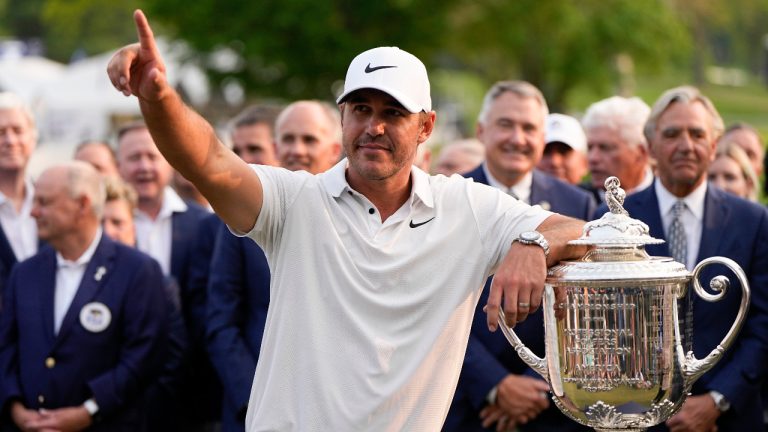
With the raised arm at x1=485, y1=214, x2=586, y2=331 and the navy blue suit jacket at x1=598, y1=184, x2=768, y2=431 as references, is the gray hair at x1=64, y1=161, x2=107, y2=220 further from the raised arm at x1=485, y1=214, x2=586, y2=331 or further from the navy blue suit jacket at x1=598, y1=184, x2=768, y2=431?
the raised arm at x1=485, y1=214, x2=586, y2=331

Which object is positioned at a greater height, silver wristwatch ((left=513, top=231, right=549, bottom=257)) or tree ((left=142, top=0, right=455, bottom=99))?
tree ((left=142, top=0, right=455, bottom=99))

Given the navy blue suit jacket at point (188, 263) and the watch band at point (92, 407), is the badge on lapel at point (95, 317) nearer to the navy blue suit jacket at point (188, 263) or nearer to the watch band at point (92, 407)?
the watch band at point (92, 407)

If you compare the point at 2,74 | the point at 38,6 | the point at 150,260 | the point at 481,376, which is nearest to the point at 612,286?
the point at 481,376

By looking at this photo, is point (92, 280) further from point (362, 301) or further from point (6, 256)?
point (362, 301)

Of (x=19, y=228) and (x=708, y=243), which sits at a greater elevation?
(x=19, y=228)

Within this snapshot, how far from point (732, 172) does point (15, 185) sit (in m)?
4.51

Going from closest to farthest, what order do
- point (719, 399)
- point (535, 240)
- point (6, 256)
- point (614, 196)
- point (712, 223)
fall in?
1. point (535, 240)
2. point (614, 196)
3. point (719, 399)
4. point (712, 223)
5. point (6, 256)

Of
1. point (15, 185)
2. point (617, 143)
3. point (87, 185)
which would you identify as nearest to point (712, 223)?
point (617, 143)

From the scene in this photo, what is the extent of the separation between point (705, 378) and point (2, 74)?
2667 cm

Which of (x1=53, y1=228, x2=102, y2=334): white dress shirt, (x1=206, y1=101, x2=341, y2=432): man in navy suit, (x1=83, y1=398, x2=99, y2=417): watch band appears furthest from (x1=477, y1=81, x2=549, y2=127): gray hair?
(x1=83, y1=398, x2=99, y2=417): watch band

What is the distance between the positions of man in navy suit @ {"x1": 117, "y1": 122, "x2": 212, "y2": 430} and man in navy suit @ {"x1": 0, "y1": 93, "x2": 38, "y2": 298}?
2.19 feet

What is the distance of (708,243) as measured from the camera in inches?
269

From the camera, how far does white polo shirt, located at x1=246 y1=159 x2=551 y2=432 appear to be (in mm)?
4648

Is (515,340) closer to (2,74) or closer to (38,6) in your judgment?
(2,74)
